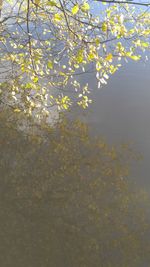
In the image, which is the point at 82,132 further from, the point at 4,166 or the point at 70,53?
the point at 70,53

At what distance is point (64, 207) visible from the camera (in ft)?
30.8

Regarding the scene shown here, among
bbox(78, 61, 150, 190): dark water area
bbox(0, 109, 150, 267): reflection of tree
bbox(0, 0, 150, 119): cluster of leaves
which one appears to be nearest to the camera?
bbox(0, 0, 150, 119): cluster of leaves

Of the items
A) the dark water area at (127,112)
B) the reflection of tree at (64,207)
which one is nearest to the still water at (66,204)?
the reflection of tree at (64,207)

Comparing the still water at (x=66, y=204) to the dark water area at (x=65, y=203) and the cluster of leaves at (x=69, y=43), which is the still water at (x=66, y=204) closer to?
the dark water area at (x=65, y=203)

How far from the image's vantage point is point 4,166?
9.57 metres

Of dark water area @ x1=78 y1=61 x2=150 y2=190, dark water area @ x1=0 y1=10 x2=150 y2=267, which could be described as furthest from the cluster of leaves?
dark water area @ x1=78 y1=61 x2=150 y2=190

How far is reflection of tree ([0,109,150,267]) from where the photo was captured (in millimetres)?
9102

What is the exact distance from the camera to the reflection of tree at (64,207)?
910cm

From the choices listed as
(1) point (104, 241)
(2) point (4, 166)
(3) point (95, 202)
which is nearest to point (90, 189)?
(3) point (95, 202)

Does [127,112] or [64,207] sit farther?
[127,112]

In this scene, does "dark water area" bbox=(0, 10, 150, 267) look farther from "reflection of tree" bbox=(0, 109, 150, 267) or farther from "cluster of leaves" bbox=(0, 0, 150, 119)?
"cluster of leaves" bbox=(0, 0, 150, 119)

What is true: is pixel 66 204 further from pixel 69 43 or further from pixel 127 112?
pixel 127 112

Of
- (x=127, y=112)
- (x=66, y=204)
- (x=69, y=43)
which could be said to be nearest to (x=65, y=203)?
(x=66, y=204)

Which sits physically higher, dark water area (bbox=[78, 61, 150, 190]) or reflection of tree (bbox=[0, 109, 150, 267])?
dark water area (bbox=[78, 61, 150, 190])
